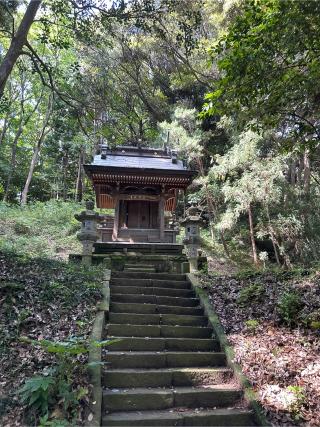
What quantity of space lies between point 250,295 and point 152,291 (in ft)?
7.38

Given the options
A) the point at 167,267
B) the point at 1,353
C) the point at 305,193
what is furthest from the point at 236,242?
the point at 1,353

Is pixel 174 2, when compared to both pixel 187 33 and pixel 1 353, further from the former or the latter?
pixel 1 353

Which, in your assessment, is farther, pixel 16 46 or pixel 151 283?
pixel 151 283

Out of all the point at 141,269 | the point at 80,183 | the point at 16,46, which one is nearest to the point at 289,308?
the point at 141,269

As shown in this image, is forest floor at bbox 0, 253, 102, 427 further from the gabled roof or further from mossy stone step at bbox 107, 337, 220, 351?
the gabled roof

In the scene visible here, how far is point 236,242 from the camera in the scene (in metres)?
16.9

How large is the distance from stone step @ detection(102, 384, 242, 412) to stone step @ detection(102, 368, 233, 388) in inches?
4.3

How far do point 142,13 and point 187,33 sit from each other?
127 cm

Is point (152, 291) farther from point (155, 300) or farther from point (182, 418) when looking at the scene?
point (182, 418)

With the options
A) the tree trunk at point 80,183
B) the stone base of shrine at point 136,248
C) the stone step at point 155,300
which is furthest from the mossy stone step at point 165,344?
the tree trunk at point 80,183

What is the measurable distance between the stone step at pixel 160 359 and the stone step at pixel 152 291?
2.26 metres

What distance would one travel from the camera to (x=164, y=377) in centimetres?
470

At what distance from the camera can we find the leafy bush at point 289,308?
5.41 metres

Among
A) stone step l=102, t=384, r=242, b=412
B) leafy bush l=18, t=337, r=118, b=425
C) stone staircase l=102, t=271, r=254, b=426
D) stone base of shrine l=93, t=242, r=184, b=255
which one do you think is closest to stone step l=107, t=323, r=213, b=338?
stone staircase l=102, t=271, r=254, b=426
